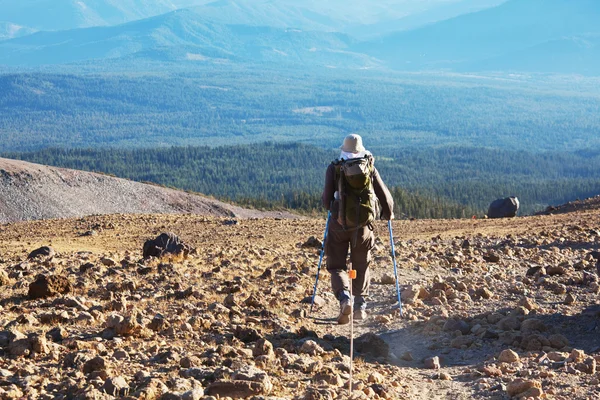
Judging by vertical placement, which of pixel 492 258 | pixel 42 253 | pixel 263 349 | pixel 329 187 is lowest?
pixel 42 253

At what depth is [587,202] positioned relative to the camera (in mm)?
32438

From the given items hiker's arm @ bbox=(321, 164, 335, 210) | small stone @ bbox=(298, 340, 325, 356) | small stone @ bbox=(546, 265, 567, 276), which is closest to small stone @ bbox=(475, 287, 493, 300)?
small stone @ bbox=(546, 265, 567, 276)

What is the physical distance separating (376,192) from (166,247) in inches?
241

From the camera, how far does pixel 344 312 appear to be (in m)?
9.38

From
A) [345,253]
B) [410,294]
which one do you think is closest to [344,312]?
[345,253]

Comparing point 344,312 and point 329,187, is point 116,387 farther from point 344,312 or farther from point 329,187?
point 329,187

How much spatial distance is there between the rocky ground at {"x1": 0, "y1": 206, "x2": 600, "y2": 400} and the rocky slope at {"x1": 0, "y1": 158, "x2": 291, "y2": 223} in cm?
3398

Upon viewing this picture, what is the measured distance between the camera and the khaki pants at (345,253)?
9484 millimetres

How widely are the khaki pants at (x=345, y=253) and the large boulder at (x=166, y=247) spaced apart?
5594 mm

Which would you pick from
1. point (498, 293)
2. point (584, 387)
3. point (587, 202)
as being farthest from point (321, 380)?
point (587, 202)

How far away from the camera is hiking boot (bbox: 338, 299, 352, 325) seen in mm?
9305

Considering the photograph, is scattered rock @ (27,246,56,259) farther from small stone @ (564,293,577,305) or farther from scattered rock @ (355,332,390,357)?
small stone @ (564,293,577,305)

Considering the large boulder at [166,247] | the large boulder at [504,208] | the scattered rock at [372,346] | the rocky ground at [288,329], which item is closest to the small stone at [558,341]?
the rocky ground at [288,329]

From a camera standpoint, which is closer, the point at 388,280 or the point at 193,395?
the point at 193,395
